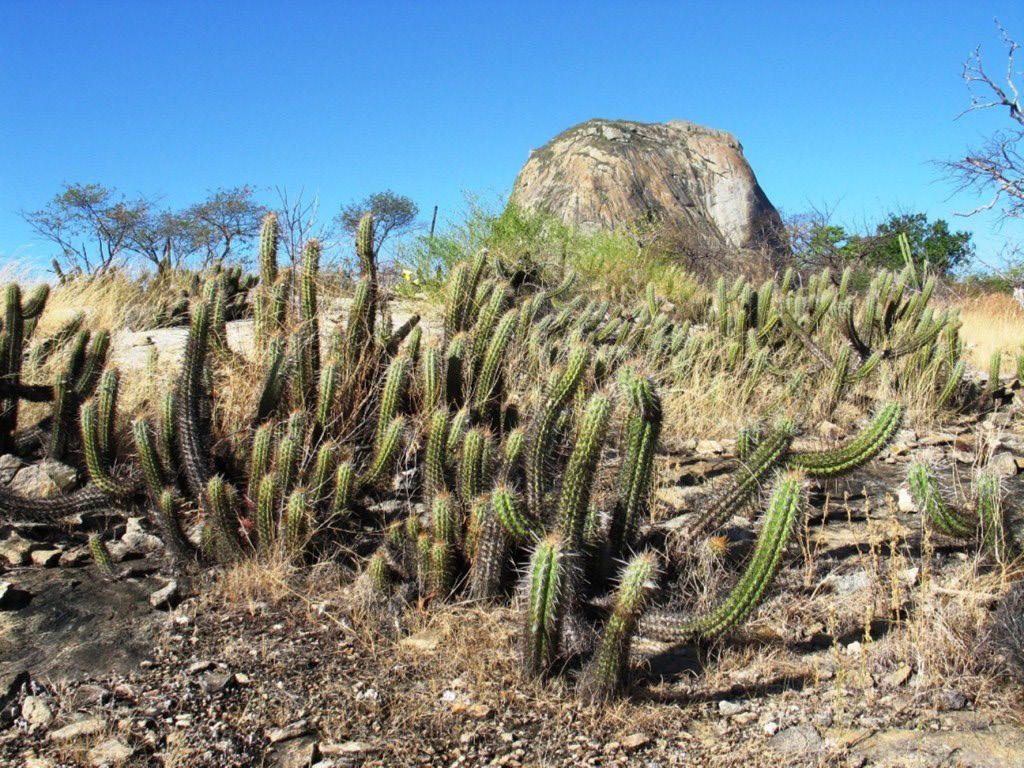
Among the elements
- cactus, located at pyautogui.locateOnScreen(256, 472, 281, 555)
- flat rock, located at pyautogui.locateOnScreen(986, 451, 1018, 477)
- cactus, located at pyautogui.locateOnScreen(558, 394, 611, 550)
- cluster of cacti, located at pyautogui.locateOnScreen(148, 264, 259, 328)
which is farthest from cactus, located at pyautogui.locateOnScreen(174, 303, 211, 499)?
flat rock, located at pyautogui.locateOnScreen(986, 451, 1018, 477)

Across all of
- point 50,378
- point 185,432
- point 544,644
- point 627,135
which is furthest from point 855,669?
point 627,135

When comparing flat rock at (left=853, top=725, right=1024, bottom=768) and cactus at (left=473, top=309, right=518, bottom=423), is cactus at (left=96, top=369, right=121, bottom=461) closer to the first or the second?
cactus at (left=473, top=309, right=518, bottom=423)

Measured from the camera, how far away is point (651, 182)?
1547 cm

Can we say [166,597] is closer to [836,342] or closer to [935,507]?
[935,507]

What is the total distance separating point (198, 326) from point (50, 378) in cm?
198

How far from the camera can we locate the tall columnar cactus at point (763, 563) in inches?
112

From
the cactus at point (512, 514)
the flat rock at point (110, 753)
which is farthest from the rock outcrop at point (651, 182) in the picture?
the flat rock at point (110, 753)

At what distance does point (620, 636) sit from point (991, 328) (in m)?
11.4

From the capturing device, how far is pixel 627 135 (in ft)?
54.0

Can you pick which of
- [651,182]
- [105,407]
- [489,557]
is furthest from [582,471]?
[651,182]

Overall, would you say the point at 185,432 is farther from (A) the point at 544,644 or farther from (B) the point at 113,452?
(A) the point at 544,644

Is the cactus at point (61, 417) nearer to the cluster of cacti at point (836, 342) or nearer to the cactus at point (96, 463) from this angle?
the cactus at point (96, 463)

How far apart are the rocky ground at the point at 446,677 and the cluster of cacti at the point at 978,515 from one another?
14cm

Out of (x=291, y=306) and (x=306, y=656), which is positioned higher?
(x=291, y=306)
